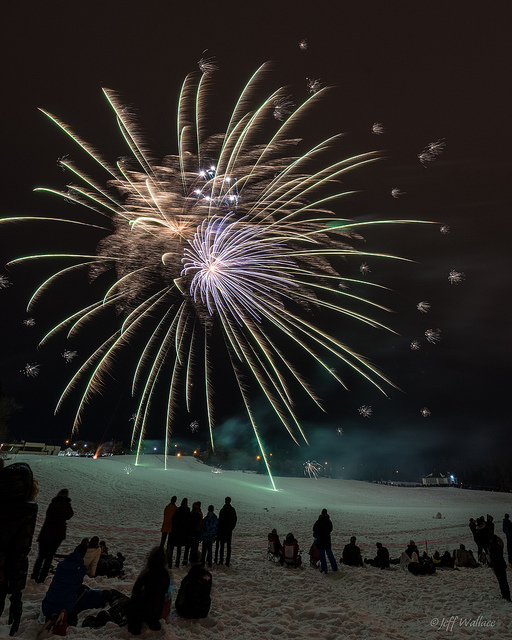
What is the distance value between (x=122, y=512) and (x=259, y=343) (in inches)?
512

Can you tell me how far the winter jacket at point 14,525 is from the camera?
464cm

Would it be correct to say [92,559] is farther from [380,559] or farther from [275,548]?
[380,559]

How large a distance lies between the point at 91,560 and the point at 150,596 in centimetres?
425

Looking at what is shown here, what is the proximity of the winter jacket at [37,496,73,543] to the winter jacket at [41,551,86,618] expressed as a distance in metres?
2.81

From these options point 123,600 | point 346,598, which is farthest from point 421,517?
point 123,600

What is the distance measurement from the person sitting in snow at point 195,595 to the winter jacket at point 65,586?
6.02 feet

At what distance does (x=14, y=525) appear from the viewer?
4.70 m

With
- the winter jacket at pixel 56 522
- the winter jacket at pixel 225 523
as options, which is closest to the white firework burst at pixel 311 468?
the winter jacket at pixel 225 523

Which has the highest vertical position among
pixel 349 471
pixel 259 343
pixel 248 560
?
pixel 259 343

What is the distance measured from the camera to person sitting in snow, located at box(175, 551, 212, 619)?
6590 millimetres

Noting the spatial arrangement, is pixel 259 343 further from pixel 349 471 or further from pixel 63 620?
pixel 349 471

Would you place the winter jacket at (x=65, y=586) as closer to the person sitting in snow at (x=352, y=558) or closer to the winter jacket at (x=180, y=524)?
the winter jacket at (x=180, y=524)

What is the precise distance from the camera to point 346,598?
890 centimetres

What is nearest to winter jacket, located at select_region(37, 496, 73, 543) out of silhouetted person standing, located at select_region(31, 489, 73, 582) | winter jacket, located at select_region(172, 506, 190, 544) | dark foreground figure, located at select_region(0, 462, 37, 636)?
silhouetted person standing, located at select_region(31, 489, 73, 582)
